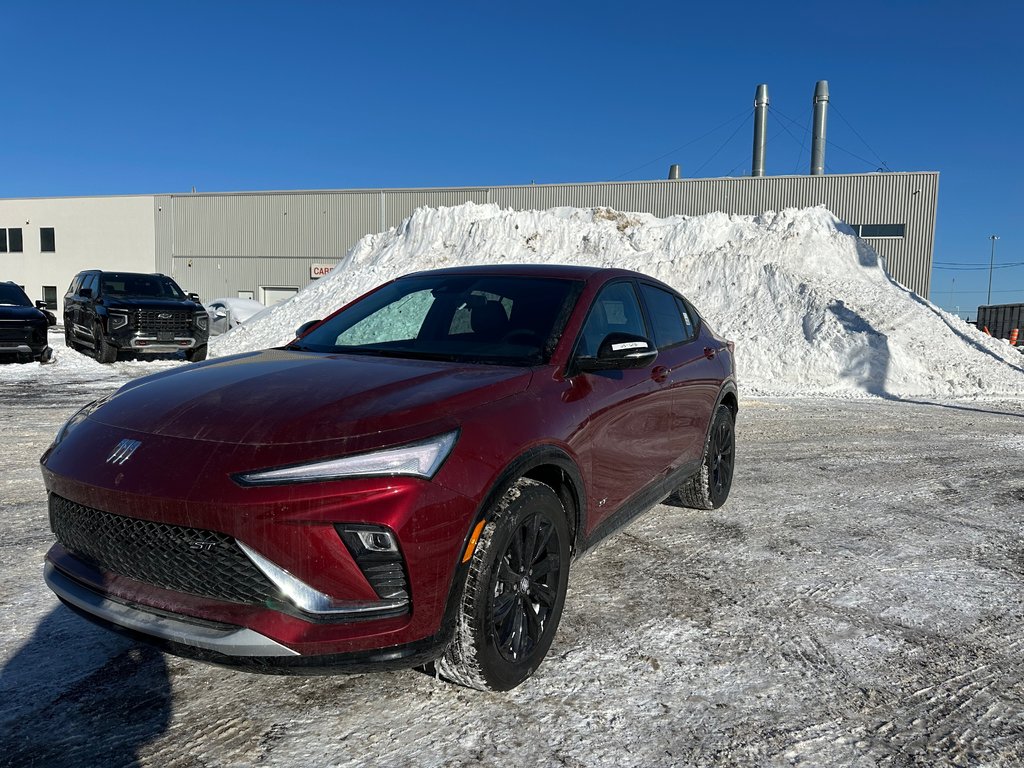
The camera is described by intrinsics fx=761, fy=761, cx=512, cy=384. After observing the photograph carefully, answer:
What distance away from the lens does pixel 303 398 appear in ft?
8.91

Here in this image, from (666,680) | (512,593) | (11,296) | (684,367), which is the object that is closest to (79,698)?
(512,593)

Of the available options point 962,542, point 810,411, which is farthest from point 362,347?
point 810,411

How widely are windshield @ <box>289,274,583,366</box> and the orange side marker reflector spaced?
36.6 inches

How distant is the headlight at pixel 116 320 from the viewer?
14602 millimetres

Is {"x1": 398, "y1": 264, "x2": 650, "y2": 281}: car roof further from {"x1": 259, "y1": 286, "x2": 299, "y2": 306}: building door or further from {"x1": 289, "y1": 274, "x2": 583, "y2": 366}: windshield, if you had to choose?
{"x1": 259, "y1": 286, "x2": 299, "y2": 306}: building door

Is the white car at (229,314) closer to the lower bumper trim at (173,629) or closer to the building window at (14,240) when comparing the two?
the lower bumper trim at (173,629)

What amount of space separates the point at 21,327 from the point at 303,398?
13.8 metres

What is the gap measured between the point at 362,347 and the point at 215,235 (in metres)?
38.5

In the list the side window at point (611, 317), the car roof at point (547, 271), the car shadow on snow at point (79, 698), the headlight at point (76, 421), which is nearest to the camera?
the car shadow on snow at point (79, 698)

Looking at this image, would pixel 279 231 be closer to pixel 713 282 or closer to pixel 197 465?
pixel 713 282

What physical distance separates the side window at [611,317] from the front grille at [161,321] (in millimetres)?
12992

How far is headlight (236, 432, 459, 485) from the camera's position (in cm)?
234

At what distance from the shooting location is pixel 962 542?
4.85 m

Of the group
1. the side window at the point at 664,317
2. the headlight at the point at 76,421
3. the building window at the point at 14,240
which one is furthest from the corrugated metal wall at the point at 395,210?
the headlight at the point at 76,421
